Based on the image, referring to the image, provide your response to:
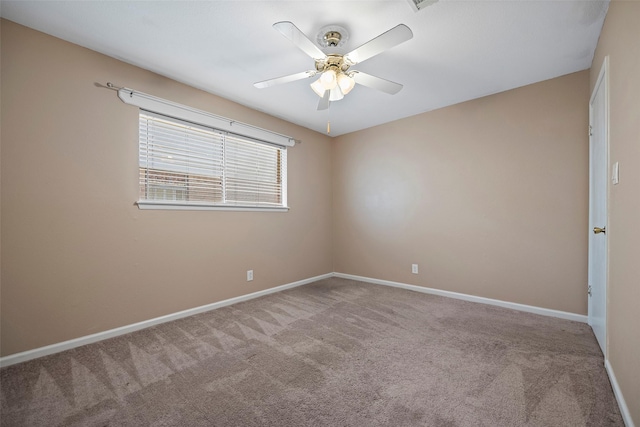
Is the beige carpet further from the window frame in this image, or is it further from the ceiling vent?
the ceiling vent

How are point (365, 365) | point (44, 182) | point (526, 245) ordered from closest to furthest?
point (365, 365)
point (44, 182)
point (526, 245)

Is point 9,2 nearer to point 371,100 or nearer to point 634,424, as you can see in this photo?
point 371,100

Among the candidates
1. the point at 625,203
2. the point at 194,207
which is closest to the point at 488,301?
the point at 625,203

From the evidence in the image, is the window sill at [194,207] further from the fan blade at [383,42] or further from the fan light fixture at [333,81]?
the fan blade at [383,42]

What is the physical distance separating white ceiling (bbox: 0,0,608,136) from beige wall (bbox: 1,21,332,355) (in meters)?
0.19

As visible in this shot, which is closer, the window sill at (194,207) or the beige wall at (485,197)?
the window sill at (194,207)

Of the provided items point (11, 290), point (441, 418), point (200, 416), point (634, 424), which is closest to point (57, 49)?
point (11, 290)

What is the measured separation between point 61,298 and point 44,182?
898 millimetres

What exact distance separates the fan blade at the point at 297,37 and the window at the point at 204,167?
1.69 m

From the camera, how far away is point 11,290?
1.90 meters

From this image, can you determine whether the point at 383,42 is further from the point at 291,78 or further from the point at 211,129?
the point at 211,129

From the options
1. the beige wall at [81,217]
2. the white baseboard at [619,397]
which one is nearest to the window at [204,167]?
the beige wall at [81,217]

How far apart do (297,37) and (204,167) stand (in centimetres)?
185

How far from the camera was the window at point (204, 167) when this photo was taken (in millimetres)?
2631
